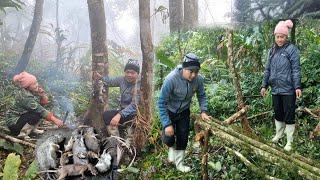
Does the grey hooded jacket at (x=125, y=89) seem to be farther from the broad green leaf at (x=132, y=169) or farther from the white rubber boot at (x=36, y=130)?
the white rubber boot at (x=36, y=130)

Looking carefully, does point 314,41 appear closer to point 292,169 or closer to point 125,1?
point 292,169

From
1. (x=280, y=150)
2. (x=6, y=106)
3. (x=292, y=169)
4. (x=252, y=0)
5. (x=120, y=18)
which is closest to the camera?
(x=292, y=169)

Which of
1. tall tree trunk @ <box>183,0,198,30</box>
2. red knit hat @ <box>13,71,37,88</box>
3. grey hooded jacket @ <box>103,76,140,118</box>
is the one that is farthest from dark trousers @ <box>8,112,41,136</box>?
tall tree trunk @ <box>183,0,198,30</box>

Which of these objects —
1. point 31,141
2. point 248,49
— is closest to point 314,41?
point 248,49

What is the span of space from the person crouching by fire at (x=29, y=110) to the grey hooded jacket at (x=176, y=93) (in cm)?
253

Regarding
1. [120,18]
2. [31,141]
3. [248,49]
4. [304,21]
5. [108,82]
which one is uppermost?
[120,18]

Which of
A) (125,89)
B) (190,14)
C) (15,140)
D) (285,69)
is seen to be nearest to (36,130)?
(15,140)

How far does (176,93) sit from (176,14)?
1055 cm

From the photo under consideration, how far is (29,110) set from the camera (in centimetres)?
729

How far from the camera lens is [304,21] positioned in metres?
7.80

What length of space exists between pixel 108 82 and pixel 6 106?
3.15m

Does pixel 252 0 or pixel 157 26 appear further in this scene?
pixel 157 26

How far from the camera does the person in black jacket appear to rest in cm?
522

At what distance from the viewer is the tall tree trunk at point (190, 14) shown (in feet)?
51.4
